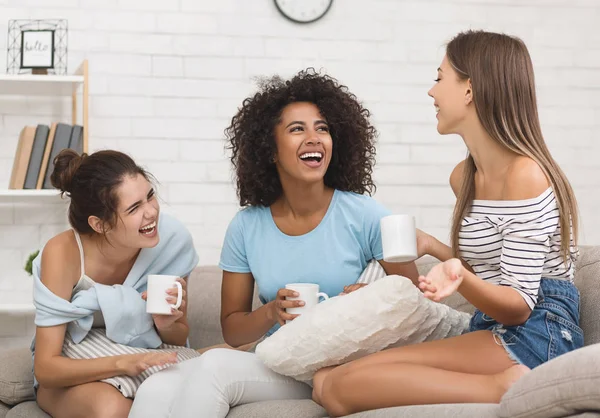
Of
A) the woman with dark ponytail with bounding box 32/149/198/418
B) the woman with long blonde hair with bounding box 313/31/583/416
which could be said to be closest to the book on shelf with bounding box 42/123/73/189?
the woman with dark ponytail with bounding box 32/149/198/418

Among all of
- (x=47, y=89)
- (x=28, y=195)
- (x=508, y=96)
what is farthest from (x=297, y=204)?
(x=47, y=89)

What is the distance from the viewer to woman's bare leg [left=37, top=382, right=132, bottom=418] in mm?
2156

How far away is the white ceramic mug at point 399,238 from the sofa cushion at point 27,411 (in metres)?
1.16

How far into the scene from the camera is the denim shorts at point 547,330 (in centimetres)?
188

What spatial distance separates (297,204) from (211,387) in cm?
66

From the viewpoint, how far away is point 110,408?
7.06 ft

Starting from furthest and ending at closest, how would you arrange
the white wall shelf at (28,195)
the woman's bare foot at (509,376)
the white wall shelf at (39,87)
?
the white wall shelf at (39,87) → the white wall shelf at (28,195) → the woman's bare foot at (509,376)

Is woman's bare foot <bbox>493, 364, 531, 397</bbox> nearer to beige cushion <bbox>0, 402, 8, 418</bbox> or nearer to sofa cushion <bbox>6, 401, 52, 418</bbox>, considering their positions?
sofa cushion <bbox>6, 401, 52, 418</bbox>

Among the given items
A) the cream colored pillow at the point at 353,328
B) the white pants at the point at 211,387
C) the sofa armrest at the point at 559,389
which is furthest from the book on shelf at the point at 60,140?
the sofa armrest at the point at 559,389


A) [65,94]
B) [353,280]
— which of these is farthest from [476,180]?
[65,94]

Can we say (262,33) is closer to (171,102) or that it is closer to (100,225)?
(171,102)

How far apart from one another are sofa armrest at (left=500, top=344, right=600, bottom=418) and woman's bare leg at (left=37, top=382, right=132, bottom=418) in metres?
1.02

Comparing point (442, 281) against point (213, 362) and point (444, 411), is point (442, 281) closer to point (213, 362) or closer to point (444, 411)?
point (444, 411)

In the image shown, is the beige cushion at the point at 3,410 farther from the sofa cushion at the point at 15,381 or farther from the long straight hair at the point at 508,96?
the long straight hair at the point at 508,96
